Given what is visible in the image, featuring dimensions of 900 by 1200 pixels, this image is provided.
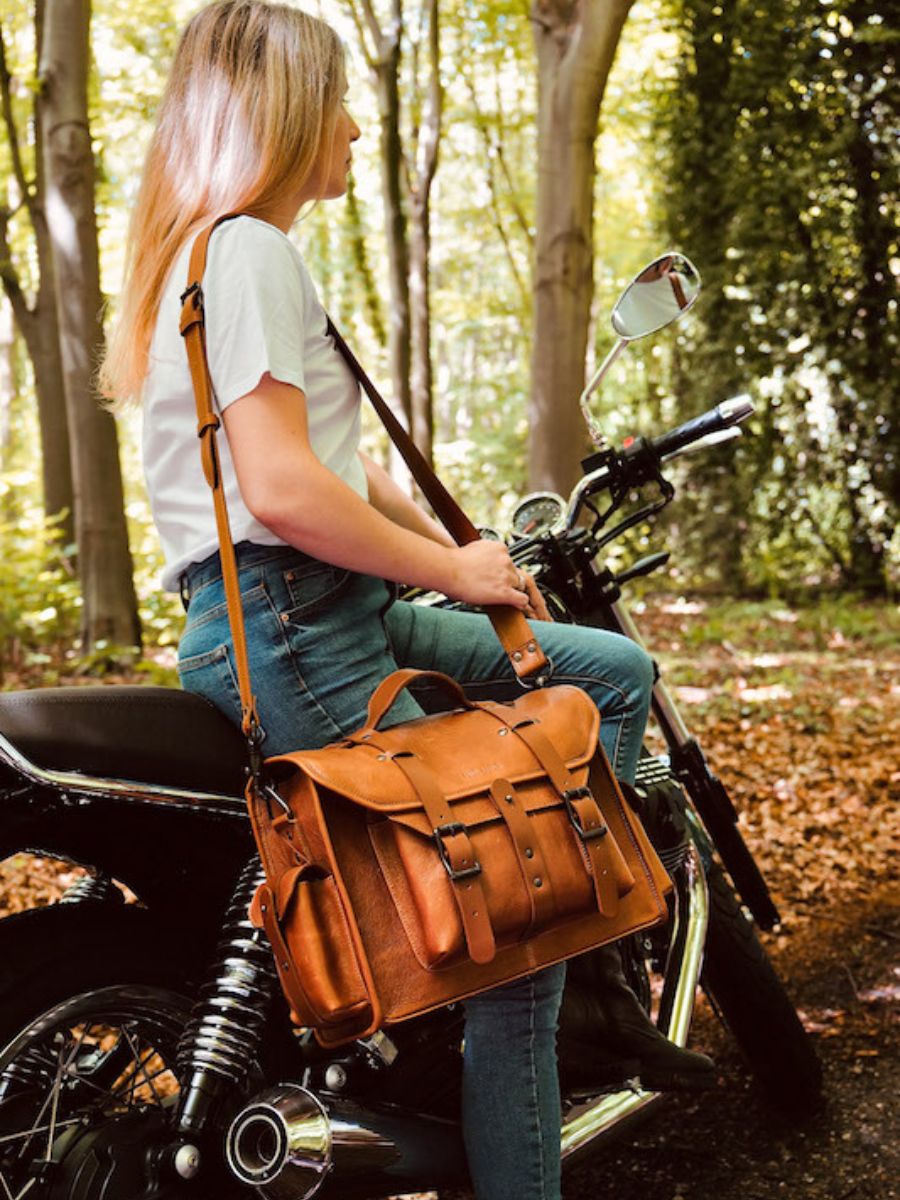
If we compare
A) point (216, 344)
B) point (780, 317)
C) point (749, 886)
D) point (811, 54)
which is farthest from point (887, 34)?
point (216, 344)

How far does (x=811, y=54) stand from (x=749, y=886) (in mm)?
10715

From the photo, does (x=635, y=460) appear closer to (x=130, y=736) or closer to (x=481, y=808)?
(x=481, y=808)

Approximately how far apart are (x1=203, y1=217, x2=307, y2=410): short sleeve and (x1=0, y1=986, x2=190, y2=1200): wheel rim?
92cm

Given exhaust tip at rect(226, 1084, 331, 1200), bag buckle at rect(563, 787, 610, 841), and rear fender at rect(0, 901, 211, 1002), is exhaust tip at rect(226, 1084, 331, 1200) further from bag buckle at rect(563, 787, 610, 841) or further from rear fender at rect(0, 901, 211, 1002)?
bag buckle at rect(563, 787, 610, 841)

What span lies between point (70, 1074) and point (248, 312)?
121cm

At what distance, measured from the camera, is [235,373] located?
6.05 ft

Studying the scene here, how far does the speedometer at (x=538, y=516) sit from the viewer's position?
107 inches

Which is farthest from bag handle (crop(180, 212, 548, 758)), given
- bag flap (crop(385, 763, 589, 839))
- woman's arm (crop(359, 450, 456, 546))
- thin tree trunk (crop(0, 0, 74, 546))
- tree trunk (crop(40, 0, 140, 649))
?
thin tree trunk (crop(0, 0, 74, 546))

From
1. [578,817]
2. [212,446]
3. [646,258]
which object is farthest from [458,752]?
[646,258]

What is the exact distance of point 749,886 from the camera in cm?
307

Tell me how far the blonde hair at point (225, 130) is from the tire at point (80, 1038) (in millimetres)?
906

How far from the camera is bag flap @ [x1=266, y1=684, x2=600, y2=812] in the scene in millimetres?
1744

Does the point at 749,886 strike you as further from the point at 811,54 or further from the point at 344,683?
the point at 811,54

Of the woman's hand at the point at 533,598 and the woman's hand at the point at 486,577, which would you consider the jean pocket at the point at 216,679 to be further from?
the woman's hand at the point at 533,598
